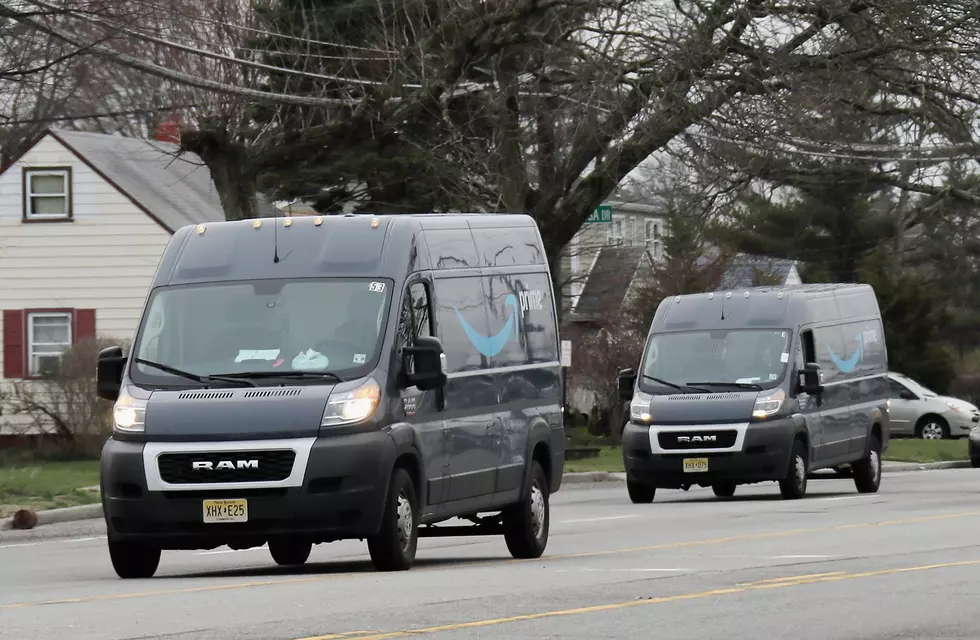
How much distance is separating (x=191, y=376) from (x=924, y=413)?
38007mm

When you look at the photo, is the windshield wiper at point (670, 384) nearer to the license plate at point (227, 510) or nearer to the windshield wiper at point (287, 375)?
the windshield wiper at point (287, 375)

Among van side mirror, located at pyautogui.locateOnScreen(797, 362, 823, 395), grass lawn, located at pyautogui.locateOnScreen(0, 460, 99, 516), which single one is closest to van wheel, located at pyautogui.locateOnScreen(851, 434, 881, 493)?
van side mirror, located at pyautogui.locateOnScreen(797, 362, 823, 395)

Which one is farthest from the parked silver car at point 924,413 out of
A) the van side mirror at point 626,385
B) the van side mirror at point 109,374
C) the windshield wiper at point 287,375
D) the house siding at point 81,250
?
the windshield wiper at point 287,375

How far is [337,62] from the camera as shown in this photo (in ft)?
114

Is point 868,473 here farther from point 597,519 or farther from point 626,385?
point 597,519

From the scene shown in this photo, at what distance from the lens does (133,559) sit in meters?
13.2

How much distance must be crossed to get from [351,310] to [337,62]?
2194 centimetres

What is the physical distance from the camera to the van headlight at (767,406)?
2348 centimetres

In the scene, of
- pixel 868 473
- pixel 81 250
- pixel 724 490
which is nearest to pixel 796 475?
pixel 724 490

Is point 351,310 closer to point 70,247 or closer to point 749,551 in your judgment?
point 749,551

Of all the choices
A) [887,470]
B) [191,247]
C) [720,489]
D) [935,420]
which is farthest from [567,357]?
[935,420]

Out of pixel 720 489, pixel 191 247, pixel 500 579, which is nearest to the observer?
pixel 500 579

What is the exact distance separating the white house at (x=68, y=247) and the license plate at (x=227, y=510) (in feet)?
93.8

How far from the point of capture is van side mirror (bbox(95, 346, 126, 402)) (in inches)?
527
